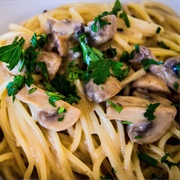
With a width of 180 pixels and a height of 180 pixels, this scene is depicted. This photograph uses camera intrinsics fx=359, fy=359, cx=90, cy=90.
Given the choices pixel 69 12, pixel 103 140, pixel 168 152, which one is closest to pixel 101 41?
pixel 69 12

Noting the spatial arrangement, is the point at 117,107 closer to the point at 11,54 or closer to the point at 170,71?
the point at 170,71

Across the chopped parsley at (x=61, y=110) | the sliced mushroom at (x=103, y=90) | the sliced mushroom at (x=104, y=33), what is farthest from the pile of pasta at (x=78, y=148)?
the sliced mushroom at (x=104, y=33)

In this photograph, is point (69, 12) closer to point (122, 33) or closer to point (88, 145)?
point (122, 33)

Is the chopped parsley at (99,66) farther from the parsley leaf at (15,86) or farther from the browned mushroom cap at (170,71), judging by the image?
the parsley leaf at (15,86)

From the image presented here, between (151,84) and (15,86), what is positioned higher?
(15,86)

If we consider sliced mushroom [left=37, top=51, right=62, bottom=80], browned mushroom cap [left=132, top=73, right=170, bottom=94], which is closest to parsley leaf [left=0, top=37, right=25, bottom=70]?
sliced mushroom [left=37, top=51, right=62, bottom=80]

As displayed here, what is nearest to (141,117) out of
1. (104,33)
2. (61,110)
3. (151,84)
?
(151,84)

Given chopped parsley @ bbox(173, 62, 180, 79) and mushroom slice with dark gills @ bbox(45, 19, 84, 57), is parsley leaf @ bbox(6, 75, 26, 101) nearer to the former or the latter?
mushroom slice with dark gills @ bbox(45, 19, 84, 57)
